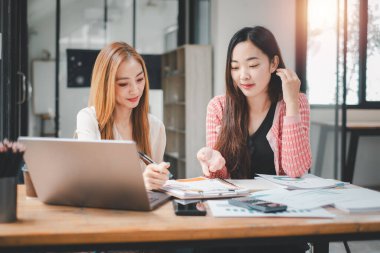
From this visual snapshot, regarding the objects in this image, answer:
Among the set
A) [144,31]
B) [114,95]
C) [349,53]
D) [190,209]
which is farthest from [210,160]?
[144,31]

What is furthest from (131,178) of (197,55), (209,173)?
(197,55)

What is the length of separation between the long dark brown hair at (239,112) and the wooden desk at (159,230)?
87 centimetres

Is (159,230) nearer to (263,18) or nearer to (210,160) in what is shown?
(210,160)

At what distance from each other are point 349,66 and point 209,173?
264 centimetres

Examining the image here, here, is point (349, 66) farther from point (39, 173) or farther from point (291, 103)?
point (39, 173)

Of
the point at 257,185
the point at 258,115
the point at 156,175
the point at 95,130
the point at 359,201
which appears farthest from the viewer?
the point at 258,115

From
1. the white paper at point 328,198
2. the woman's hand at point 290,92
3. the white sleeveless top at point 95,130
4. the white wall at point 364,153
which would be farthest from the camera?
the white wall at point 364,153

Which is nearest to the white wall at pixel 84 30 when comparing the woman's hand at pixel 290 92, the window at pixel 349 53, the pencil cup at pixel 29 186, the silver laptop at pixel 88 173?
the window at pixel 349 53

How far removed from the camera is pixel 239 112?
7.14ft

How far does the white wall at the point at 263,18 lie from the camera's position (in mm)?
5418

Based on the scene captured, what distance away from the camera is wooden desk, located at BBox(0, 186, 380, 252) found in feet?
3.46

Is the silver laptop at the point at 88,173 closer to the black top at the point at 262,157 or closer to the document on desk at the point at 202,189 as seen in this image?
the document on desk at the point at 202,189

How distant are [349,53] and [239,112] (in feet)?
7.54

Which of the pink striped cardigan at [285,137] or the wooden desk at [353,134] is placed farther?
the wooden desk at [353,134]
